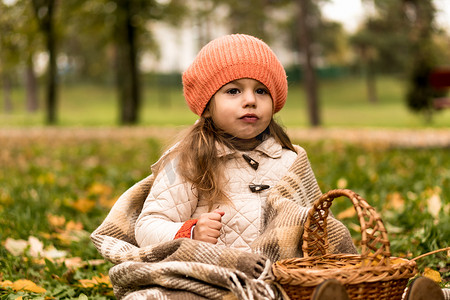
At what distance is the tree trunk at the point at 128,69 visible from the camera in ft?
60.4

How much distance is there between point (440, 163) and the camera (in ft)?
20.0

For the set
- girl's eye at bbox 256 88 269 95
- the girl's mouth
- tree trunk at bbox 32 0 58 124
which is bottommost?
the girl's mouth

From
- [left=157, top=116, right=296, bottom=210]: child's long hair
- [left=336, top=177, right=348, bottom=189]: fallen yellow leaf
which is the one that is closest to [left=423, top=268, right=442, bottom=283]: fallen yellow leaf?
[left=157, top=116, right=296, bottom=210]: child's long hair

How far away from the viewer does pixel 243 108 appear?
246 cm

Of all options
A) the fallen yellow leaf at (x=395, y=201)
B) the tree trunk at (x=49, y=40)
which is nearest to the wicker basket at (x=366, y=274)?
the fallen yellow leaf at (x=395, y=201)

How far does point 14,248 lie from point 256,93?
1695mm

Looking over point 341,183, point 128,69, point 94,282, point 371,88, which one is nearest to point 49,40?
point 128,69

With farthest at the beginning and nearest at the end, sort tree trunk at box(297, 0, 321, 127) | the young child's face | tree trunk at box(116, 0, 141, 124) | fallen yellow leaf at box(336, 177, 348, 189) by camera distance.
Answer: tree trunk at box(116, 0, 141, 124)
tree trunk at box(297, 0, 321, 127)
fallen yellow leaf at box(336, 177, 348, 189)
the young child's face

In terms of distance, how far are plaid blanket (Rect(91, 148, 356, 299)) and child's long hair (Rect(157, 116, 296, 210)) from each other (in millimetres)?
237

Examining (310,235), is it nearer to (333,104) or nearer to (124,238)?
(124,238)

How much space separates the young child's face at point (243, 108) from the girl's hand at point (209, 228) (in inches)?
18.9

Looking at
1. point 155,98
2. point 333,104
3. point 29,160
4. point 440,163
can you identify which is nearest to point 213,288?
point 440,163

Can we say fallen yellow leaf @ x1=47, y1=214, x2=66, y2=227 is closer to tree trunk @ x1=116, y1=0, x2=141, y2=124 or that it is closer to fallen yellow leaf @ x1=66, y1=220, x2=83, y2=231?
fallen yellow leaf @ x1=66, y1=220, x2=83, y2=231

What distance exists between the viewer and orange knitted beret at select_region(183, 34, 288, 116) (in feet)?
8.11
